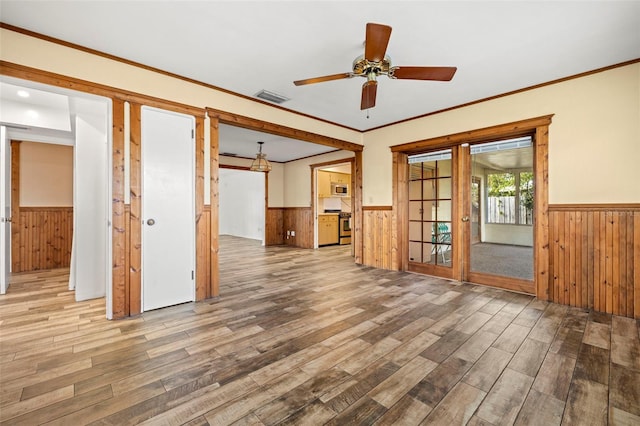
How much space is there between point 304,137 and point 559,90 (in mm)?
3383

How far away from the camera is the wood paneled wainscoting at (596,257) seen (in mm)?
2830

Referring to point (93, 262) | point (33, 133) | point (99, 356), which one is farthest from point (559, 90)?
point (33, 133)

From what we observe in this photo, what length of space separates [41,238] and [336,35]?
6391 millimetres

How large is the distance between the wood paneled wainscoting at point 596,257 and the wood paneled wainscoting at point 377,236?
91.8 inches

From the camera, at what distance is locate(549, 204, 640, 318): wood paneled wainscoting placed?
9.29 ft

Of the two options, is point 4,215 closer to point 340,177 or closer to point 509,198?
point 340,177

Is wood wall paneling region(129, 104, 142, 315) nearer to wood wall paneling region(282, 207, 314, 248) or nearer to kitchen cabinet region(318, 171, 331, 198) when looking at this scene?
wood wall paneling region(282, 207, 314, 248)

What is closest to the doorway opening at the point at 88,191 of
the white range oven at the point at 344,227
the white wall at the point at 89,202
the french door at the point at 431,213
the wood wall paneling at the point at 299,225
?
the white wall at the point at 89,202

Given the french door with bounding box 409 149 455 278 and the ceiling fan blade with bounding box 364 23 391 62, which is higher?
the ceiling fan blade with bounding box 364 23 391 62

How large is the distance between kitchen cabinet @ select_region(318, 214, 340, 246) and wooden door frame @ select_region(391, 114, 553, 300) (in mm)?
3325

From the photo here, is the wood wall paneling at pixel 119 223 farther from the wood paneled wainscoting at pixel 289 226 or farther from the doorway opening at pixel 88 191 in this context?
the wood paneled wainscoting at pixel 289 226

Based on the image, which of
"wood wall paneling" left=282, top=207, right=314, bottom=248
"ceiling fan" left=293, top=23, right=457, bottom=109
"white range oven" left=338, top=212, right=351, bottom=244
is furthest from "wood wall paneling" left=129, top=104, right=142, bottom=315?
"white range oven" left=338, top=212, right=351, bottom=244

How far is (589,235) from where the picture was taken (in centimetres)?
305

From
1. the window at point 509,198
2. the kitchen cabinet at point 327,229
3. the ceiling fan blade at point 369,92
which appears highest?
the ceiling fan blade at point 369,92
